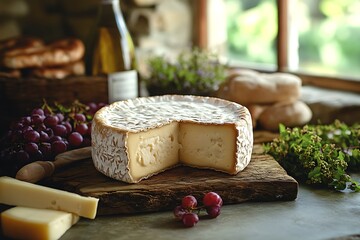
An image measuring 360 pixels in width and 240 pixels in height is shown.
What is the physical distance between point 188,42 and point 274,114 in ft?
2.78

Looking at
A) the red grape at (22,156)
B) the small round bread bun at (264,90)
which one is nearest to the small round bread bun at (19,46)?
the red grape at (22,156)

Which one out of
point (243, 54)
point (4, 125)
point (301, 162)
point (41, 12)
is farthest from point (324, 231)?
point (41, 12)

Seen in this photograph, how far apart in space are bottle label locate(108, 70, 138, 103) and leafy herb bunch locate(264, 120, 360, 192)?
61 centimetres

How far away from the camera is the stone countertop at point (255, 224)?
4.06 feet

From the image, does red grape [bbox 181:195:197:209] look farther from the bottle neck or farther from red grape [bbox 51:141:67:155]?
the bottle neck

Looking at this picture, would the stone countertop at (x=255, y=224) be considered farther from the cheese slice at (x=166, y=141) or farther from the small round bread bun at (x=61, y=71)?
the small round bread bun at (x=61, y=71)

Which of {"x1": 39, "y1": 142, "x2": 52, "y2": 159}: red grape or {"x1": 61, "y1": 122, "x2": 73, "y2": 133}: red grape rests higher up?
{"x1": 61, "y1": 122, "x2": 73, "y2": 133}: red grape

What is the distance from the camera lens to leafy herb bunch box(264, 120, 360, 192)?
4.86ft

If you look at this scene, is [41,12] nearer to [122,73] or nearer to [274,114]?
[122,73]

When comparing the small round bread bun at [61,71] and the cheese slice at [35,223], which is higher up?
the small round bread bun at [61,71]

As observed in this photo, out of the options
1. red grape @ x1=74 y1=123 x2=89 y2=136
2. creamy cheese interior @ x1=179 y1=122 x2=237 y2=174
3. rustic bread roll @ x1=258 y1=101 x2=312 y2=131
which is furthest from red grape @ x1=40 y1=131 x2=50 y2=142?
rustic bread roll @ x1=258 y1=101 x2=312 y2=131

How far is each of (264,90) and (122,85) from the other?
19.5 inches

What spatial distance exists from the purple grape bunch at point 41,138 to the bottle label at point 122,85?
28 centimetres

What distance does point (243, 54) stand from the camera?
8.32ft
